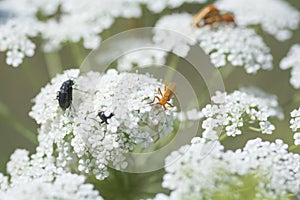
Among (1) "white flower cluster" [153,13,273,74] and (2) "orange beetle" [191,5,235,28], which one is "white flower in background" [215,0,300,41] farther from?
(1) "white flower cluster" [153,13,273,74]

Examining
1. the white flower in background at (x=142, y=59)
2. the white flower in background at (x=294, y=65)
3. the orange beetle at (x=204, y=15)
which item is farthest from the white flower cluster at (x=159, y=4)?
the white flower in background at (x=294, y=65)

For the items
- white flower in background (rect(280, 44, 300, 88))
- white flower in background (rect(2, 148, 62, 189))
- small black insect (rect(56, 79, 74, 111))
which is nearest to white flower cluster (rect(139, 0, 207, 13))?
white flower in background (rect(280, 44, 300, 88))

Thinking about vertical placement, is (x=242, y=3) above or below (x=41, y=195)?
above

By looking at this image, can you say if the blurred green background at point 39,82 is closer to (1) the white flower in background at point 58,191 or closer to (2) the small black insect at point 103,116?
(2) the small black insect at point 103,116

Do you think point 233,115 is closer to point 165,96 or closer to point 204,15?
point 165,96

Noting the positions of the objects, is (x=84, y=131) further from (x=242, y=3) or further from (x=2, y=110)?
(x=242, y=3)

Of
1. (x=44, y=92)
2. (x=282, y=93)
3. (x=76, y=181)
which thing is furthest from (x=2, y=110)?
(x=282, y=93)
